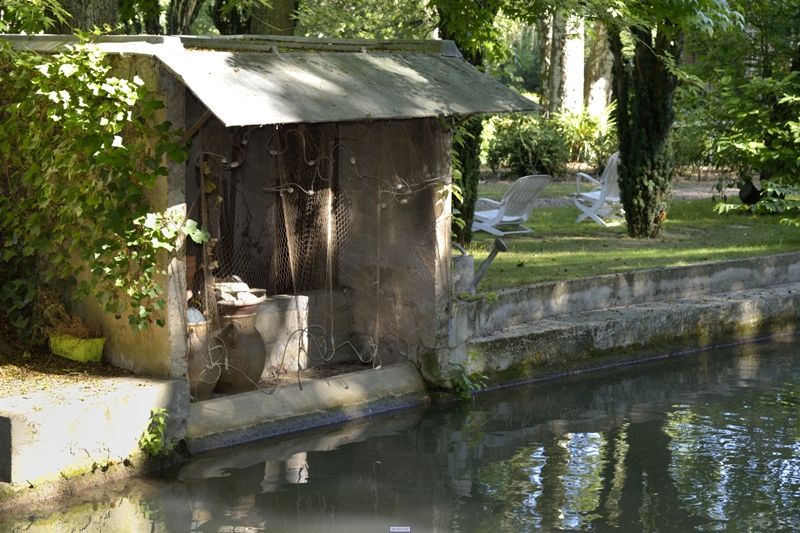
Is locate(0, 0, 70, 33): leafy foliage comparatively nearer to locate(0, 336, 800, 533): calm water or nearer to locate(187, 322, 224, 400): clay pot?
locate(187, 322, 224, 400): clay pot

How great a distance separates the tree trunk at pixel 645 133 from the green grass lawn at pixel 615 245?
1.47 ft

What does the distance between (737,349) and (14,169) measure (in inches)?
311

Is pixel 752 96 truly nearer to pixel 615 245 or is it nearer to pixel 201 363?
pixel 615 245

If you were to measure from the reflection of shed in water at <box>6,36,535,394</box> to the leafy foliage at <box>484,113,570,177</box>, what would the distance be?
13140mm

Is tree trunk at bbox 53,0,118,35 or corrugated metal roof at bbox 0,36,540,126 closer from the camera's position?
corrugated metal roof at bbox 0,36,540,126

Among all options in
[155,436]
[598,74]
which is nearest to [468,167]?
[155,436]

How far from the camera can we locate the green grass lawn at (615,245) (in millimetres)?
11945

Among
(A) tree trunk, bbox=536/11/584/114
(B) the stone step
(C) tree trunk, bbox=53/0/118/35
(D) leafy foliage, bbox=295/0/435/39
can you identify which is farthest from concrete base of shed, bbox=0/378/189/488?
(A) tree trunk, bbox=536/11/584/114

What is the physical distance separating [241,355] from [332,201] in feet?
6.40

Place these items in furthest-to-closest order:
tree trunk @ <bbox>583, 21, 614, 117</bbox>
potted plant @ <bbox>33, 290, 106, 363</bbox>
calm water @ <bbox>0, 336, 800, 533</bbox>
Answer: tree trunk @ <bbox>583, 21, 614, 117</bbox>
potted plant @ <bbox>33, 290, 106, 363</bbox>
calm water @ <bbox>0, 336, 800, 533</bbox>

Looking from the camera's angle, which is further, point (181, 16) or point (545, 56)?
point (545, 56)

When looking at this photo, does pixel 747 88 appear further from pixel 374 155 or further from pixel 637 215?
pixel 374 155

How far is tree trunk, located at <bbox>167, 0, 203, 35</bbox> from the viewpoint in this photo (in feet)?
55.3

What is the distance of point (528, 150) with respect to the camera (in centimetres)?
2184
